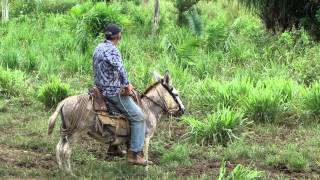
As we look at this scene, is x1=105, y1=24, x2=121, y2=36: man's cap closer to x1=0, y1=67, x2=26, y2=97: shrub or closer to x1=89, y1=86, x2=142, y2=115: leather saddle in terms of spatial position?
x1=89, y1=86, x2=142, y2=115: leather saddle

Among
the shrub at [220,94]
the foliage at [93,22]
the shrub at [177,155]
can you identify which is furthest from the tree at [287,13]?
the shrub at [177,155]

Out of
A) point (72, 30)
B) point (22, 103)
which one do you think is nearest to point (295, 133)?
point (22, 103)

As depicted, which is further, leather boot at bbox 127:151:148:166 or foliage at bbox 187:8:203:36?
foliage at bbox 187:8:203:36

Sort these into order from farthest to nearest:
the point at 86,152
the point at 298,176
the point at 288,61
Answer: the point at 288,61, the point at 86,152, the point at 298,176

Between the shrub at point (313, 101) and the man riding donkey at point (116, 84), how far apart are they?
3.72 m

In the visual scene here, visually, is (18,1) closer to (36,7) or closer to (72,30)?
(36,7)

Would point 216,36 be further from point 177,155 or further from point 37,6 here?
point 37,6

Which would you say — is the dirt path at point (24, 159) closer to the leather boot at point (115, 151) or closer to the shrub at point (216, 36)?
the leather boot at point (115, 151)

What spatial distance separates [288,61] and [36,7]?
10.8 meters

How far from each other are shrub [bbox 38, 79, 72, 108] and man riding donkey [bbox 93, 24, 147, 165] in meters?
3.33

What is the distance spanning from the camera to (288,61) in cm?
1280

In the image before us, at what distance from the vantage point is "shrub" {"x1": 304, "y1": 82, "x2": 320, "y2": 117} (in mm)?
9570

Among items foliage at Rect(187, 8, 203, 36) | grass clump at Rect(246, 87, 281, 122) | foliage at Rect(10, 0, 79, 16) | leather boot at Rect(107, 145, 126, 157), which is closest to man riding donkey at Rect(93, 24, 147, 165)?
leather boot at Rect(107, 145, 126, 157)

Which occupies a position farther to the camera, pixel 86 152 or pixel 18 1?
pixel 18 1
